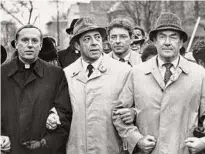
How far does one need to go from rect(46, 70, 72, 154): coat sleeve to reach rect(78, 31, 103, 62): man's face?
1.62 feet

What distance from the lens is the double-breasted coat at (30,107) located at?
427 cm

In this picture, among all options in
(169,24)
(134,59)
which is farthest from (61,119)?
(134,59)

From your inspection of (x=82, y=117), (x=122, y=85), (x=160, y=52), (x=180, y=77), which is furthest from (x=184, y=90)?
(x=82, y=117)

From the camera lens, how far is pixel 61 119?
14.1 feet

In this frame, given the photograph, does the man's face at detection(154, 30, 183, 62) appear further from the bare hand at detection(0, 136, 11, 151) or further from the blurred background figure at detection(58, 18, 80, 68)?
the blurred background figure at detection(58, 18, 80, 68)

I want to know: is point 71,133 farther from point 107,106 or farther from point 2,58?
point 2,58

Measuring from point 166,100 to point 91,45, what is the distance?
1.26 metres

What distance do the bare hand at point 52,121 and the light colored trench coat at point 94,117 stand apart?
1.02ft

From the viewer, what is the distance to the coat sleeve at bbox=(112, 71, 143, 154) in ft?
13.8

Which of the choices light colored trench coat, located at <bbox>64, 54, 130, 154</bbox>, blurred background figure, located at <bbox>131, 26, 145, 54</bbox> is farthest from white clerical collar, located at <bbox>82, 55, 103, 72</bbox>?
blurred background figure, located at <bbox>131, 26, 145, 54</bbox>

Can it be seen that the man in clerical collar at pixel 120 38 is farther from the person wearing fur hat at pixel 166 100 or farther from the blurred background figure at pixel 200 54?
the person wearing fur hat at pixel 166 100

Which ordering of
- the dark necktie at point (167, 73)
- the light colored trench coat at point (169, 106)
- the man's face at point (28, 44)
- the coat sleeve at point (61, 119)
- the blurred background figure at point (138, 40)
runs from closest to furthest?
the light colored trench coat at point (169, 106), the dark necktie at point (167, 73), the coat sleeve at point (61, 119), the man's face at point (28, 44), the blurred background figure at point (138, 40)

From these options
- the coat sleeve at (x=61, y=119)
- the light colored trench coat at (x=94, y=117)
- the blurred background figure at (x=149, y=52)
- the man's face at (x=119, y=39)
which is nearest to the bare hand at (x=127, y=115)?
the light colored trench coat at (x=94, y=117)

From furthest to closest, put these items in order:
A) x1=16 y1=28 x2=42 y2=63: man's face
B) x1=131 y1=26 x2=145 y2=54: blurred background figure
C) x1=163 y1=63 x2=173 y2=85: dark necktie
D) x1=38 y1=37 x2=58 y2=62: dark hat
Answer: x1=131 y1=26 x2=145 y2=54: blurred background figure
x1=38 y1=37 x2=58 y2=62: dark hat
x1=16 y1=28 x2=42 y2=63: man's face
x1=163 y1=63 x2=173 y2=85: dark necktie
